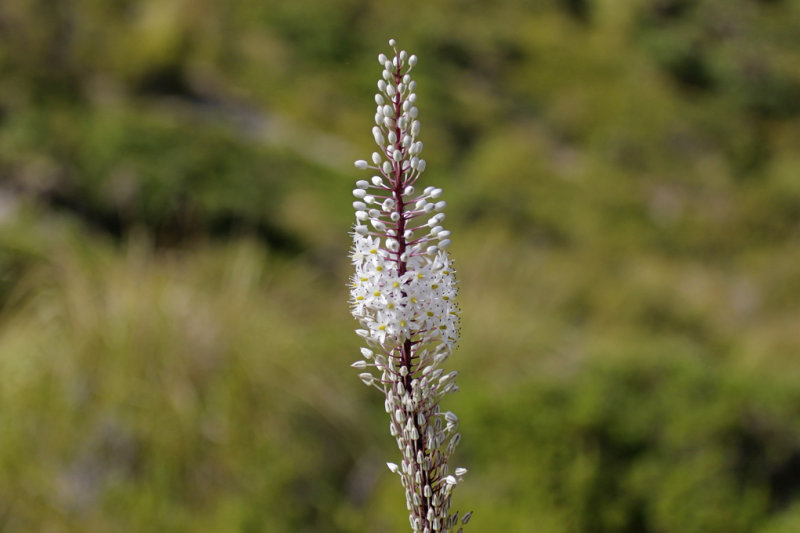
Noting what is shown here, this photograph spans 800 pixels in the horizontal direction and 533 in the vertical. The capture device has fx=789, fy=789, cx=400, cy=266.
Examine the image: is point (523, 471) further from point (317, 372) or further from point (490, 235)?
point (490, 235)

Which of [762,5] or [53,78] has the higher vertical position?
[762,5]

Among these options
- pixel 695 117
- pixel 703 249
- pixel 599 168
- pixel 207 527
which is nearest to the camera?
pixel 207 527

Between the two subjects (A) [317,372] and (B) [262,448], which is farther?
(A) [317,372]

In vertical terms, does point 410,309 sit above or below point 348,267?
below

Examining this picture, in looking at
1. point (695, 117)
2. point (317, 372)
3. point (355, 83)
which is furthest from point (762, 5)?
point (317, 372)

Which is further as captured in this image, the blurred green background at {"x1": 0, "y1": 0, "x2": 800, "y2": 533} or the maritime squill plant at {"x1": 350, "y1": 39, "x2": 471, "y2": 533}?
the blurred green background at {"x1": 0, "y1": 0, "x2": 800, "y2": 533}

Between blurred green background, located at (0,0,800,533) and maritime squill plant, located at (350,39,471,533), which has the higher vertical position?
blurred green background, located at (0,0,800,533)
